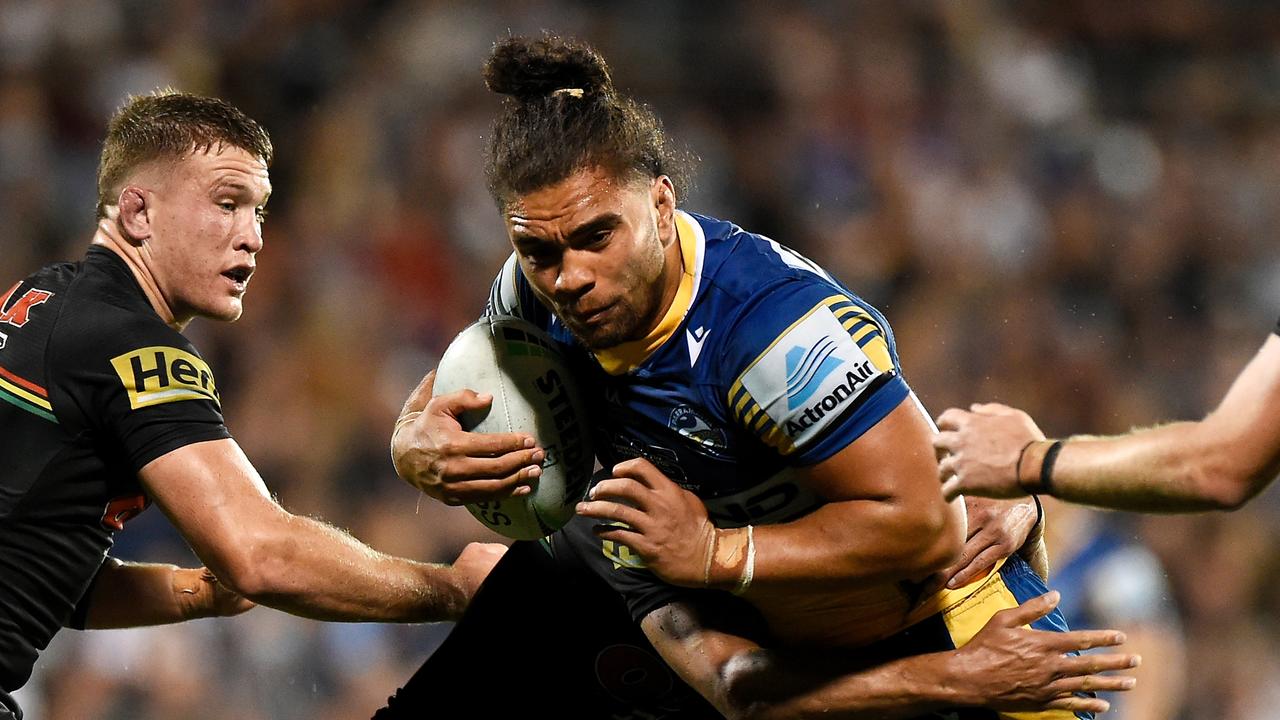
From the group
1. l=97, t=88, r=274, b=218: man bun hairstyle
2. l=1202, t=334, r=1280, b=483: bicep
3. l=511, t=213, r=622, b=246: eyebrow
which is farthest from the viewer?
l=97, t=88, r=274, b=218: man bun hairstyle

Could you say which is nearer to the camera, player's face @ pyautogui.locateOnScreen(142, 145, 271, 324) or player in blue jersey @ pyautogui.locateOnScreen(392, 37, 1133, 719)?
player in blue jersey @ pyautogui.locateOnScreen(392, 37, 1133, 719)

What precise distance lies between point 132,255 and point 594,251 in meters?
1.26

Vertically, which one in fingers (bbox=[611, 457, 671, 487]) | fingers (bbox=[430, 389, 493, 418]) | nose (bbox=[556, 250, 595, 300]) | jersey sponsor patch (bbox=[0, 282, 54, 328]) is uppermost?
jersey sponsor patch (bbox=[0, 282, 54, 328])

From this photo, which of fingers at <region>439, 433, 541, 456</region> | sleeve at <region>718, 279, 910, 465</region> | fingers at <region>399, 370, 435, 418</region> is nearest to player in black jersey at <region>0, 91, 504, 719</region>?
fingers at <region>399, 370, 435, 418</region>

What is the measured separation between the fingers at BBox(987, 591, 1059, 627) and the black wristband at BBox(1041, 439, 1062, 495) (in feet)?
2.57

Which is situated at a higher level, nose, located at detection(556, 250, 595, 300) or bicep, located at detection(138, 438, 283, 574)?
nose, located at detection(556, 250, 595, 300)

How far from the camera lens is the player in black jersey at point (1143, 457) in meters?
2.66

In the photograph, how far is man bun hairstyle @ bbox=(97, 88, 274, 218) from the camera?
3785 millimetres

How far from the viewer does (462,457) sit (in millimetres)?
3287

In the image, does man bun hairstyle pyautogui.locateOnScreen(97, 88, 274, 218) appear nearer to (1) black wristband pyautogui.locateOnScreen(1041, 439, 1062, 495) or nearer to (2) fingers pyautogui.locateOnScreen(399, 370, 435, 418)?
(2) fingers pyautogui.locateOnScreen(399, 370, 435, 418)

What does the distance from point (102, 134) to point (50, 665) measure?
326 centimetres

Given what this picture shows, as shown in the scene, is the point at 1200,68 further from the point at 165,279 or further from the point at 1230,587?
the point at 165,279

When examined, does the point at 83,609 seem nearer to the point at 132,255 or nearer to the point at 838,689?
the point at 132,255

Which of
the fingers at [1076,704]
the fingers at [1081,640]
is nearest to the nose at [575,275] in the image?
the fingers at [1081,640]
